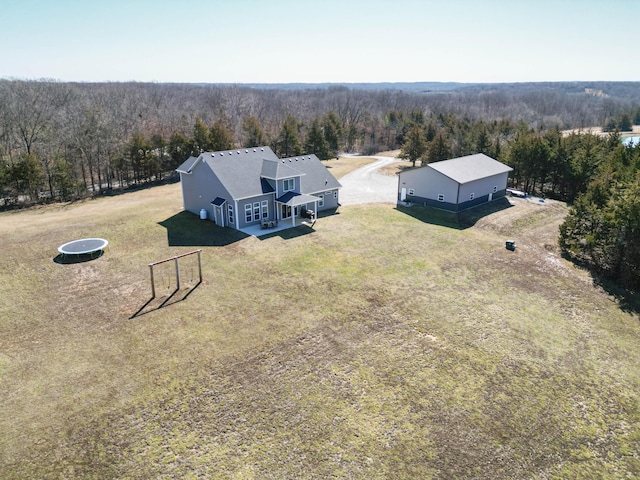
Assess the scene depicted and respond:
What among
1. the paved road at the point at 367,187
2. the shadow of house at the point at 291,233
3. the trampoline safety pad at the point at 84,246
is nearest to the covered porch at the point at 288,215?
the shadow of house at the point at 291,233

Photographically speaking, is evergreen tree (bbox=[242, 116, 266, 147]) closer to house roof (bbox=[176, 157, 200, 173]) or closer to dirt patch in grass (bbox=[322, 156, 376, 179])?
dirt patch in grass (bbox=[322, 156, 376, 179])

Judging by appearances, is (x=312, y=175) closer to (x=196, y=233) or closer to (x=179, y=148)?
(x=196, y=233)

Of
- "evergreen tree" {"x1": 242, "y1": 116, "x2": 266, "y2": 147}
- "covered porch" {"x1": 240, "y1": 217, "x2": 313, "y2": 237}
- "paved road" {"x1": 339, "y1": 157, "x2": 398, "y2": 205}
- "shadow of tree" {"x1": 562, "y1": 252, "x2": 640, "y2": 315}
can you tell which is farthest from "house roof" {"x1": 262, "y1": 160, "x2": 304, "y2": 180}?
"evergreen tree" {"x1": 242, "y1": 116, "x2": 266, "y2": 147}

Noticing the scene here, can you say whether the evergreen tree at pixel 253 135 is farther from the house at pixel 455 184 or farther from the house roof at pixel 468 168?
the house roof at pixel 468 168

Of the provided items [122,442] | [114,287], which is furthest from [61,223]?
[122,442]

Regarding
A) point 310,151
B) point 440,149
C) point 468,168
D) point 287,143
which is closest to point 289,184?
point 468,168

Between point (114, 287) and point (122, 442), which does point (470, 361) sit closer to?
point (122, 442)
